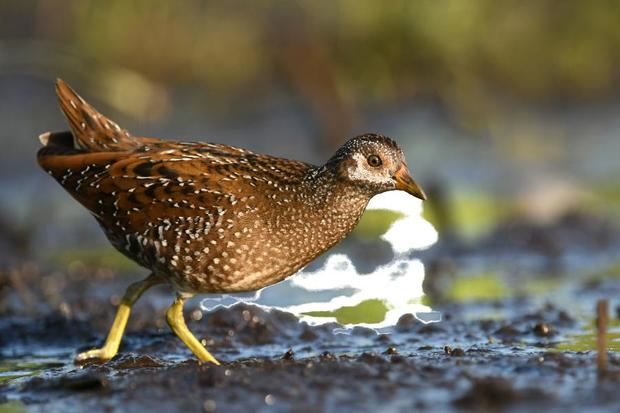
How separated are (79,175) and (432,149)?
281 inches

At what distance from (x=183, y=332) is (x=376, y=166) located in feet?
5.39

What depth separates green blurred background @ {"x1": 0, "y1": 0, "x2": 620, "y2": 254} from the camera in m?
13.7

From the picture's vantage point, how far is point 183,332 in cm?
768

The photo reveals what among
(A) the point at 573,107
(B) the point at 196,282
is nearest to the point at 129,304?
(B) the point at 196,282

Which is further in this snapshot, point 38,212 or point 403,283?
point 38,212

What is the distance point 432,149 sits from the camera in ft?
47.0

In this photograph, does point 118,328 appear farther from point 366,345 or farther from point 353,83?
point 353,83

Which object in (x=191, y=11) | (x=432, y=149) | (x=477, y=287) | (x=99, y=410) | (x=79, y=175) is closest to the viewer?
(x=99, y=410)

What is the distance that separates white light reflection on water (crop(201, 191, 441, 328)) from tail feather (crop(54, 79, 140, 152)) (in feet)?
5.75

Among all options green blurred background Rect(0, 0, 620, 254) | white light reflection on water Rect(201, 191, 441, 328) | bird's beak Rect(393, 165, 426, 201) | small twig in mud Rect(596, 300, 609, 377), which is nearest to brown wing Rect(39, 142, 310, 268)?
bird's beak Rect(393, 165, 426, 201)

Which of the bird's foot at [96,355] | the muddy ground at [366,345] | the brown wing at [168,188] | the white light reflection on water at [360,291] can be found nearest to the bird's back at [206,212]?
the brown wing at [168,188]

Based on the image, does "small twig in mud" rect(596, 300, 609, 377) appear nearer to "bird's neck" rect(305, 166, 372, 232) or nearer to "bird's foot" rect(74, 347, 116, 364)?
"bird's neck" rect(305, 166, 372, 232)

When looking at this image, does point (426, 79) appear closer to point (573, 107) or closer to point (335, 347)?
point (573, 107)

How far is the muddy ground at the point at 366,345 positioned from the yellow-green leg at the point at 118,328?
0.11 metres
